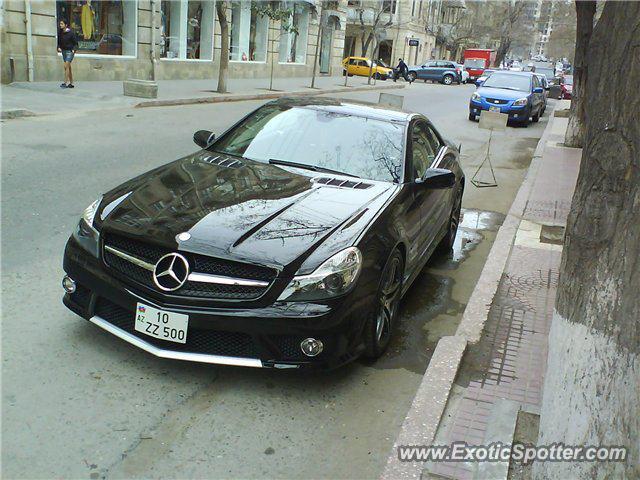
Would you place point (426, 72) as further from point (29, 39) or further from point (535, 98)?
point (29, 39)

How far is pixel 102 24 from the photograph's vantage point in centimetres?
2217

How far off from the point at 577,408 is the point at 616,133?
1120mm

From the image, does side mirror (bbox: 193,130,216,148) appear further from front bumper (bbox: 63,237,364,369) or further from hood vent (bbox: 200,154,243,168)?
front bumper (bbox: 63,237,364,369)

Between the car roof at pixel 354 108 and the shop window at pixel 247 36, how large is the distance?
25.0 meters

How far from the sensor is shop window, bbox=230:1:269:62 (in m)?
30.3

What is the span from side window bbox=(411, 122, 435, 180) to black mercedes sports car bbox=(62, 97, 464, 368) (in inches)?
9.2

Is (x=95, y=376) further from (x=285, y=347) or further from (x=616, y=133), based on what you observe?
(x=616, y=133)

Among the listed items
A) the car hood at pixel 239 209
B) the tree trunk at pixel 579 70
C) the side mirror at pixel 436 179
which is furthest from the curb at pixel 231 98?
the side mirror at pixel 436 179

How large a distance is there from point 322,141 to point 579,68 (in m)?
12.9

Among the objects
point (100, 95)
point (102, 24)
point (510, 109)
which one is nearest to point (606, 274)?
point (100, 95)

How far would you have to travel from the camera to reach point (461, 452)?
133 inches

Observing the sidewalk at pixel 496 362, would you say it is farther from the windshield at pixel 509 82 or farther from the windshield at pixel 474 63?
the windshield at pixel 474 63

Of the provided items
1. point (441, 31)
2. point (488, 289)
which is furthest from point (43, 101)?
point (441, 31)

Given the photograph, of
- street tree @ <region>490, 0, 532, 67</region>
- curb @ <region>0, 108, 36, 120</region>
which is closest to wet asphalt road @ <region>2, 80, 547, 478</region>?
curb @ <region>0, 108, 36, 120</region>
